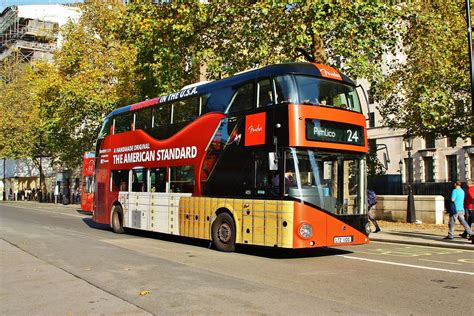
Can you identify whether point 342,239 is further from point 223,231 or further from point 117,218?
point 117,218

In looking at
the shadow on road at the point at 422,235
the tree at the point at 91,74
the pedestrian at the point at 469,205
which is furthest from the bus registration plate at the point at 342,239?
the tree at the point at 91,74

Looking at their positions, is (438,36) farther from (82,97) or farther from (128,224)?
(82,97)

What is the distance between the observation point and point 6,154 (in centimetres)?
4866

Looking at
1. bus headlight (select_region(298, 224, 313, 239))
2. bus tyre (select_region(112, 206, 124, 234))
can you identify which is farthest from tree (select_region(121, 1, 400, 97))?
bus headlight (select_region(298, 224, 313, 239))

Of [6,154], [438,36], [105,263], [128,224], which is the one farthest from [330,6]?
[6,154]

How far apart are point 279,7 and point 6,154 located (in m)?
40.8

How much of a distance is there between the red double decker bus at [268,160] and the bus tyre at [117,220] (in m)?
3.30

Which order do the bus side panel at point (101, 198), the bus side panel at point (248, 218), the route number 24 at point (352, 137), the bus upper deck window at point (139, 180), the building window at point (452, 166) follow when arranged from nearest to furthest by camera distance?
the bus side panel at point (248, 218) → the route number 24 at point (352, 137) → the bus upper deck window at point (139, 180) → the bus side panel at point (101, 198) → the building window at point (452, 166)

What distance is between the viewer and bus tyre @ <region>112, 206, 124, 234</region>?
1716 centimetres

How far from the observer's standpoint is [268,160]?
10609mm

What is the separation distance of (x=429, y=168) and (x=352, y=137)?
4671cm

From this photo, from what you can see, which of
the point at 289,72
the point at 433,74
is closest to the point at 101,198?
the point at 289,72

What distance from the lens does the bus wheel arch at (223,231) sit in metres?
11.8

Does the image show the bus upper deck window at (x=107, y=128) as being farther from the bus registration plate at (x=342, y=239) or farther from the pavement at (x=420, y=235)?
the bus registration plate at (x=342, y=239)
